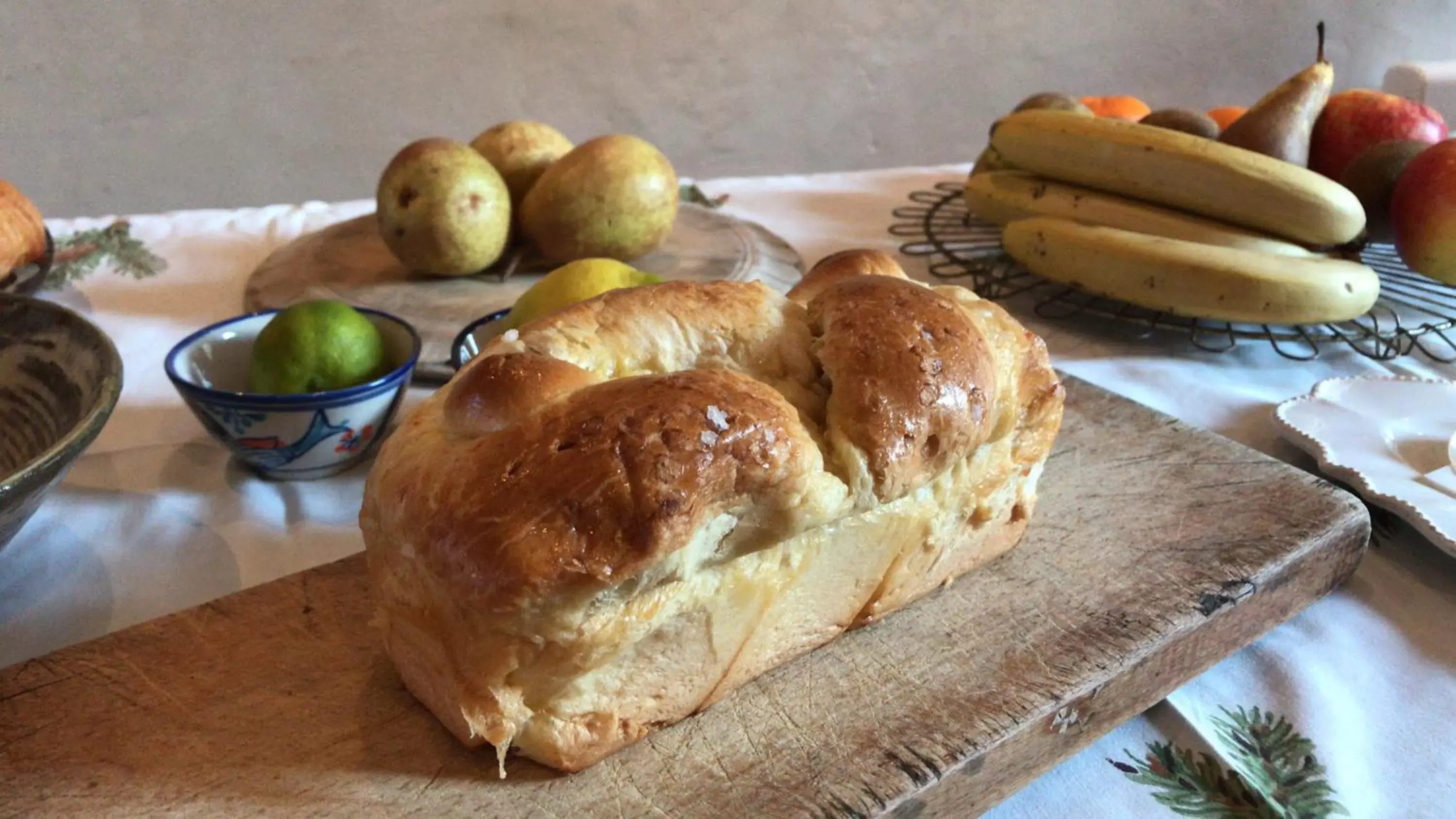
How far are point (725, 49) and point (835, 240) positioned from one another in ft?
6.44

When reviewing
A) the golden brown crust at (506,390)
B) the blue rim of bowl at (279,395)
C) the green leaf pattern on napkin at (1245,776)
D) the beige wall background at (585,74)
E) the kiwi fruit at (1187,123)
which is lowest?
the beige wall background at (585,74)

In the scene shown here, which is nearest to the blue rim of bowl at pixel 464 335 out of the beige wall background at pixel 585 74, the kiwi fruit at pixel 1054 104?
the kiwi fruit at pixel 1054 104

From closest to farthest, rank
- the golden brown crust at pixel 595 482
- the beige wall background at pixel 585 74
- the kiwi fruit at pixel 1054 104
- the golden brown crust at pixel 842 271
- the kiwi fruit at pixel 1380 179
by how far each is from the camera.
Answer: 1. the golden brown crust at pixel 595 482
2. the golden brown crust at pixel 842 271
3. the kiwi fruit at pixel 1380 179
4. the kiwi fruit at pixel 1054 104
5. the beige wall background at pixel 585 74

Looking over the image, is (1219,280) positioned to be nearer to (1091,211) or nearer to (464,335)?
(1091,211)

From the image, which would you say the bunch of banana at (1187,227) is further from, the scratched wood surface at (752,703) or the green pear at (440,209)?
the green pear at (440,209)

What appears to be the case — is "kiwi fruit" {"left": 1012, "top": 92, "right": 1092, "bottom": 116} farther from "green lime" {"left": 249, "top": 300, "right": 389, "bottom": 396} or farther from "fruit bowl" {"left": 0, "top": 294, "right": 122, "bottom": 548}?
"fruit bowl" {"left": 0, "top": 294, "right": 122, "bottom": 548}

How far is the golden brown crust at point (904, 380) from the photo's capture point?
806mm

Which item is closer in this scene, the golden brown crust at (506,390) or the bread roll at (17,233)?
the golden brown crust at (506,390)

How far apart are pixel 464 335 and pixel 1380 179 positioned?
1.50 m

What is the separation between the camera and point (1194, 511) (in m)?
1.10

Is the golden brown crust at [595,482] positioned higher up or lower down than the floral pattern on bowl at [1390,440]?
higher up

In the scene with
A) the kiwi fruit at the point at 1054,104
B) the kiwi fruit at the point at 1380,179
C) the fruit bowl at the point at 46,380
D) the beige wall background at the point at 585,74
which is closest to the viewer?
the fruit bowl at the point at 46,380

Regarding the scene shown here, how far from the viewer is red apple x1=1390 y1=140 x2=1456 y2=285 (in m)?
1.50

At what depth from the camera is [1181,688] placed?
0.93 m
